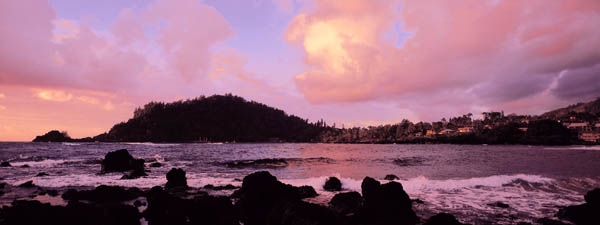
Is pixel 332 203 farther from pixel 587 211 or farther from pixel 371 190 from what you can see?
pixel 587 211

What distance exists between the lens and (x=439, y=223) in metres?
13.8

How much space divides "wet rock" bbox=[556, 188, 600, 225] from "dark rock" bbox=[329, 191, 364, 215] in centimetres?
936

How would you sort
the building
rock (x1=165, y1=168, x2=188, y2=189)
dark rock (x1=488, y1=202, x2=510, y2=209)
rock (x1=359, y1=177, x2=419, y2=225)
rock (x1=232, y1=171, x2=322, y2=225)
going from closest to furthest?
1. rock (x1=359, y1=177, x2=419, y2=225)
2. rock (x1=232, y1=171, x2=322, y2=225)
3. dark rock (x1=488, y1=202, x2=510, y2=209)
4. rock (x1=165, y1=168, x2=188, y2=189)
5. the building

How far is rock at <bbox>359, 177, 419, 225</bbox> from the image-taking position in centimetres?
1627

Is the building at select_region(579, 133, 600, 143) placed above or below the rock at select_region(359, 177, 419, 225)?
above

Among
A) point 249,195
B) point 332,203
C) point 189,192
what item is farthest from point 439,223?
point 189,192

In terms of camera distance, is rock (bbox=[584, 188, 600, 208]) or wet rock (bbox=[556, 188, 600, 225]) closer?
wet rock (bbox=[556, 188, 600, 225])

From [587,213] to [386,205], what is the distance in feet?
28.3

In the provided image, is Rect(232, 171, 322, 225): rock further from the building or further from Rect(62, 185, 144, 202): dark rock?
the building

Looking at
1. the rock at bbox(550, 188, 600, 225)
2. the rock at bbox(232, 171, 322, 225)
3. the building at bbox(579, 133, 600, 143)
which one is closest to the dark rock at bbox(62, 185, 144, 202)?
the rock at bbox(232, 171, 322, 225)

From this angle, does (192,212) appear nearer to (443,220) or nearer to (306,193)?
(306,193)

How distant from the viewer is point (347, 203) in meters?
19.5

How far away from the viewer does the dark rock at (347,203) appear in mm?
18703

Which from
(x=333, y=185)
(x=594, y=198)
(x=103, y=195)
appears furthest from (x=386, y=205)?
→ (x=103, y=195)
